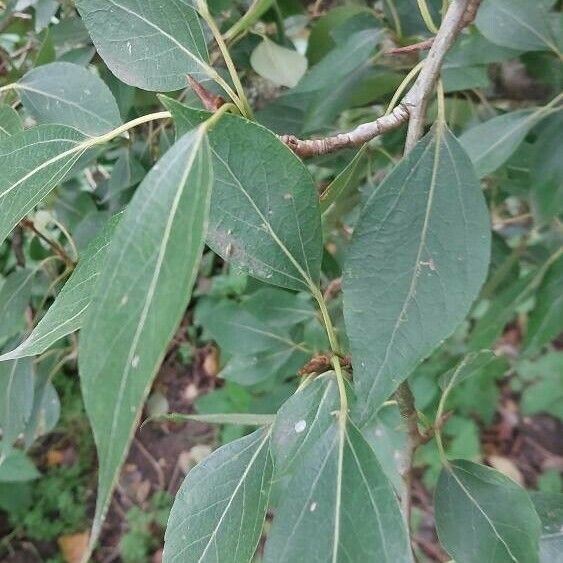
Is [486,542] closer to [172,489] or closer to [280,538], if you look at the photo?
[280,538]

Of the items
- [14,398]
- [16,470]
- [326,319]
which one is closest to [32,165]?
[326,319]

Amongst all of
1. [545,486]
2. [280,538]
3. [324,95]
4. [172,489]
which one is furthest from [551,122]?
[172,489]

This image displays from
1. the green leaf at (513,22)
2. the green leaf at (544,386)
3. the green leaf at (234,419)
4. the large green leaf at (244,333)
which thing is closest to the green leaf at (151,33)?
the green leaf at (234,419)

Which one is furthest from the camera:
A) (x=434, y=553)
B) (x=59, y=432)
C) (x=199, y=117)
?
(x=59, y=432)

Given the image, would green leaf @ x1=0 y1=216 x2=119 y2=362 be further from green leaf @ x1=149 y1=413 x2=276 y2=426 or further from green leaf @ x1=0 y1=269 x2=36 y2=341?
green leaf @ x1=0 y1=269 x2=36 y2=341

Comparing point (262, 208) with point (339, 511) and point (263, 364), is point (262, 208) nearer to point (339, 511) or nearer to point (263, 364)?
point (339, 511)

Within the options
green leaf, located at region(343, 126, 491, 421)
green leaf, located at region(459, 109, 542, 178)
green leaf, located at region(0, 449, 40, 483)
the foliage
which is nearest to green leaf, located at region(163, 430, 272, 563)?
the foliage

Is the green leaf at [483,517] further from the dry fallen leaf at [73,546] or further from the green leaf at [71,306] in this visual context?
the dry fallen leaf at [73,546]
